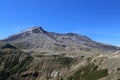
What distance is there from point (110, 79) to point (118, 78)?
8529 millimetres

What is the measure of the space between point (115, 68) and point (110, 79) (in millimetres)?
70527

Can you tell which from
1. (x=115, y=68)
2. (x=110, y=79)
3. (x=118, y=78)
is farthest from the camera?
(x=115, y=68)

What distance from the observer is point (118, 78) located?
400 ft

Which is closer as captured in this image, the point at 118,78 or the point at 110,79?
the point at 118,78

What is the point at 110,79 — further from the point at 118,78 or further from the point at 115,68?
the point at 115,68

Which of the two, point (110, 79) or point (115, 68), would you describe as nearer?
point (110, 79)

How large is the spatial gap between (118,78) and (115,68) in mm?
77978

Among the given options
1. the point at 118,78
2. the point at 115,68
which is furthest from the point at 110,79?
the point at 115,68

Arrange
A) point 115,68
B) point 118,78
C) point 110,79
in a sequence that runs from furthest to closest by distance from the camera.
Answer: point 115,68 → point 110,79 → point 118,78

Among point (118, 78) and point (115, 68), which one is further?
point (115, 68)

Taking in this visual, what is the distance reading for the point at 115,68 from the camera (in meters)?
198
